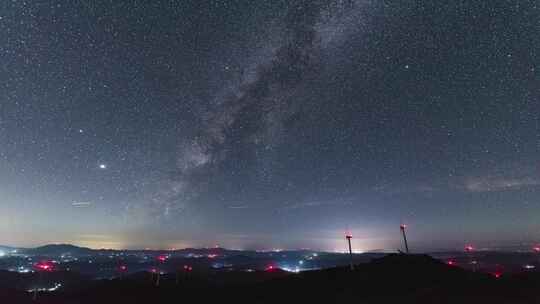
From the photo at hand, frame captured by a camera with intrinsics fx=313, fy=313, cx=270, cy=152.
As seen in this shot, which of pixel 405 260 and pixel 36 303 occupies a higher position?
pixel 405 260

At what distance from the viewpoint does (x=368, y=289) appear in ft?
136

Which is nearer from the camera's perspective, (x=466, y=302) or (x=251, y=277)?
(x=466, y=302)

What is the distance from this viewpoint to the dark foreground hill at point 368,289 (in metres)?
31.4

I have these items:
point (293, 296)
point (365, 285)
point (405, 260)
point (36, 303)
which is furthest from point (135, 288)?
point (405, 260)

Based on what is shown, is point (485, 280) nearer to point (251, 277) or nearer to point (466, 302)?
point (466, 302)

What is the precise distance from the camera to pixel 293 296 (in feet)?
141

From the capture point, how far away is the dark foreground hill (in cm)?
Answer: 3144

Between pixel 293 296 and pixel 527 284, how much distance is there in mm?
27621

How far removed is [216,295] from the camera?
51.3 m

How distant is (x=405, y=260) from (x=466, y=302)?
27.2 m

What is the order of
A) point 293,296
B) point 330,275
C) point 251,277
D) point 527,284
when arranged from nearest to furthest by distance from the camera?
point 527,284, point 293,296, point 330,275, point 251,277

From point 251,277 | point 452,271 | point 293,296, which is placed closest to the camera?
point 293,296

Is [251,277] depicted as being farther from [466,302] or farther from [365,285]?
[466,302]

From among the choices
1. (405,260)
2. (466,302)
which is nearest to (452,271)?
(405,260)
